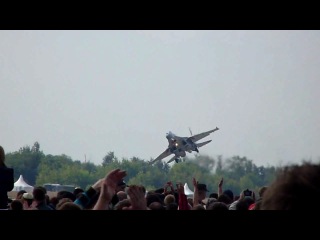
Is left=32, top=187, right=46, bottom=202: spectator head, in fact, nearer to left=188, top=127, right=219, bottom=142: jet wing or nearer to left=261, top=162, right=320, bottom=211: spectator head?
left=261, top=162, right=320, bottom=211: spectator head

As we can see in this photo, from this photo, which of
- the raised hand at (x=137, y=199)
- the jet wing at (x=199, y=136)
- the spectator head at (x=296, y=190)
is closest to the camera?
the spectator head at (x=296, y=190)

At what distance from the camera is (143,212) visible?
2.34 metres

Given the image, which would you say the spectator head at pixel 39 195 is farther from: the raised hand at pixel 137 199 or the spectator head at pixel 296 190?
the spectator head at pixel 296 190

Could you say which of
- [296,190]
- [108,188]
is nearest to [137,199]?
[108,188]

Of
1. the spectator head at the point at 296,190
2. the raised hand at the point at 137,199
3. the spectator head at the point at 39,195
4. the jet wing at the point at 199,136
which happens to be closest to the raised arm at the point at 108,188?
the raised hand at the point at 137,199

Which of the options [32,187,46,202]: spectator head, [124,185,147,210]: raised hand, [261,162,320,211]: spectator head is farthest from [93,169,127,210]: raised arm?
[32,187,46,202]: spectator head

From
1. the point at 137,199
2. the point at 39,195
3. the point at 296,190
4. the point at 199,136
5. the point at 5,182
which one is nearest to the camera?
the point at 296,190

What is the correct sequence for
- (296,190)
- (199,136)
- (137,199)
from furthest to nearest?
(199,136), (137,199), (296,190)

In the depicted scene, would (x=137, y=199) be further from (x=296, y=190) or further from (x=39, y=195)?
(x=39, y=195)

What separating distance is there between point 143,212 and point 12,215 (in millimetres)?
405
